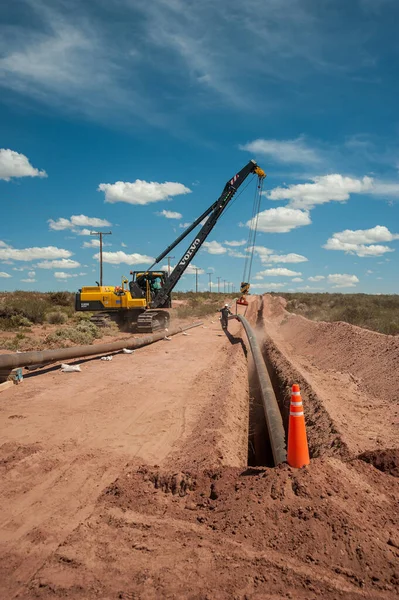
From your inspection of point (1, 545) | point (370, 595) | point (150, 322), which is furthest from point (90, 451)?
point (150, 322)

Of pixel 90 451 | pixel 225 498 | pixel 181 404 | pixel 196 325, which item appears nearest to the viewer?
pixel 225 498

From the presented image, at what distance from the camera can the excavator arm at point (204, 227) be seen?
22203mm

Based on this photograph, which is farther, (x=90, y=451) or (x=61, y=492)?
(x=90, y=451)

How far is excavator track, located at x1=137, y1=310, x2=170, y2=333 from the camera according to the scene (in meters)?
19.9

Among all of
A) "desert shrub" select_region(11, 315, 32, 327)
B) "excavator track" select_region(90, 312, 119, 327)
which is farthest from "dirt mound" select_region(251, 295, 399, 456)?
"desert shrub" select_region(11, 315, 32, 327)

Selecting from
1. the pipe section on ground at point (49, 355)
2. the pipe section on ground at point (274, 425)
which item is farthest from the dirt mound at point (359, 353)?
the pipe section on ground at point (49, 355)

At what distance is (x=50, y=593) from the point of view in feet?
9.09

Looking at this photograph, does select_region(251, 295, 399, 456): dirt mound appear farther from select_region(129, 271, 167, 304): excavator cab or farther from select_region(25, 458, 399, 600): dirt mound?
select_region(129, 271, 167, 304): excavator cab

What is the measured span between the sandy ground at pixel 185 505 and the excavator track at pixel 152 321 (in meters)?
12.0

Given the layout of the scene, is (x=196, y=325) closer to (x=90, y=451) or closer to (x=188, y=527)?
(x=90, y=451)

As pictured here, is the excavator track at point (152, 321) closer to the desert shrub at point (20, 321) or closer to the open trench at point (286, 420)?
the desert shrub at point (20, 321)

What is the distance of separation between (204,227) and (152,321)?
6.06 m

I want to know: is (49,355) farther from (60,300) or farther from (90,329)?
(60,300)

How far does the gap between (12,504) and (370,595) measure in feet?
10.3
